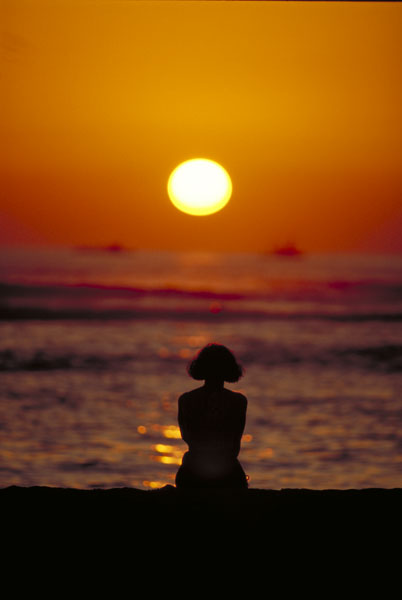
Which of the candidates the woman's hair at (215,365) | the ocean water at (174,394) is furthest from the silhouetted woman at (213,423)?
the ocean water at (174,394)

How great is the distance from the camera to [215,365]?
5.51 metres

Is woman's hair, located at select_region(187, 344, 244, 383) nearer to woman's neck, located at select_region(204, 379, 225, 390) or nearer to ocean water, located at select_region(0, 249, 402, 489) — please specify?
woman's neck, located at select_region(204, 379, 225, 390)

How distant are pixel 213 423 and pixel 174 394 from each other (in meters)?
8.70

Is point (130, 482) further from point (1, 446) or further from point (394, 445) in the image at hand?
point (394, 445)

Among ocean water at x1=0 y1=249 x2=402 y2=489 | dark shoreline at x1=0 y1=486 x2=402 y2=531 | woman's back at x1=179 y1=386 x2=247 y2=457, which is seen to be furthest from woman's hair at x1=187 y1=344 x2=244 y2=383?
ocean water at x1=0 y1=249 x2=402 y2=489

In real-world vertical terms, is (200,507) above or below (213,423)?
below

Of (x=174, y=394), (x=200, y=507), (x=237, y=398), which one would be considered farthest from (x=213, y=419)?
(x=174, y=394)

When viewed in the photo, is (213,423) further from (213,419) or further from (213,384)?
(213,384)

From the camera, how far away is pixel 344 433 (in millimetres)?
11000

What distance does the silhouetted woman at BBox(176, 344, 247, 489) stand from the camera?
5523mm

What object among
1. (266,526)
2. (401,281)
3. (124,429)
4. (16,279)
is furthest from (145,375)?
(401,281)

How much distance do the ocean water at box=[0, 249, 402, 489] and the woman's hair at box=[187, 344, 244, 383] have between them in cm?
334

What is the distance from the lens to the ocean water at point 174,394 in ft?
30.3

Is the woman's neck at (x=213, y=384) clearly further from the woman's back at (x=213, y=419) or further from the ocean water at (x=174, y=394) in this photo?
the ocean water at (x=174, y=394)
